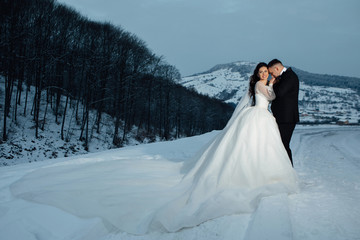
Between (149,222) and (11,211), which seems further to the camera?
(11,211)

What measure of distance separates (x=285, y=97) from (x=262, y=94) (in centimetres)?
54

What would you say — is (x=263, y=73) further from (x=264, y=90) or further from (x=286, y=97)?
(x=286, y=97)

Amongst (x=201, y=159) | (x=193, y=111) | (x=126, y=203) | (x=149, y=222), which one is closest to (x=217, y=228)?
(x=149, y=222)

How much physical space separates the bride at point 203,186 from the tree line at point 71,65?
16.6m

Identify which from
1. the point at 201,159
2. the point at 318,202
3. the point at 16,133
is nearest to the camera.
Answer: the point at 318,202

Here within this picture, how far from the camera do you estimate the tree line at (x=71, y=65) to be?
19516mm

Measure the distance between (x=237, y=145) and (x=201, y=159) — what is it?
30.0 inches

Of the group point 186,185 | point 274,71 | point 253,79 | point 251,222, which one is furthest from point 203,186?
point 274,71

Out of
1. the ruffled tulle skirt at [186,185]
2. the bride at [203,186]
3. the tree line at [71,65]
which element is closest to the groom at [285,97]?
the bride at [203,186]

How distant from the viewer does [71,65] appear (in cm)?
2470

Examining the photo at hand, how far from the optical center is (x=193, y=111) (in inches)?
1783

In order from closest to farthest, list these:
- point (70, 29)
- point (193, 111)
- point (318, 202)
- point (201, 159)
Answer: point (318, 202) → point (201, 159) → point (70, 29) → point (193, 111)

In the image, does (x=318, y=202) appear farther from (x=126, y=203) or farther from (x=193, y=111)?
(x=193, y=111)

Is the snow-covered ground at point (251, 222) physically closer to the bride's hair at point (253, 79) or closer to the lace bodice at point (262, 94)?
the lace bodice at point (262, 94)
